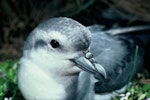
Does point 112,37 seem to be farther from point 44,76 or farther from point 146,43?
point 44,76

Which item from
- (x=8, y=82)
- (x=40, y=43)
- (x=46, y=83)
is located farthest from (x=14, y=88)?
(x=40, y=43)

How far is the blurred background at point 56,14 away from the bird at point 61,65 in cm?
157

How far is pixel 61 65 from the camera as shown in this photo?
3797 millimetres

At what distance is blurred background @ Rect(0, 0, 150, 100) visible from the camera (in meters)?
6.02

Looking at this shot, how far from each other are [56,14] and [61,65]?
8.54 feet

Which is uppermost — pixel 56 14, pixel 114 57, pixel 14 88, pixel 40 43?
pixel 56 14

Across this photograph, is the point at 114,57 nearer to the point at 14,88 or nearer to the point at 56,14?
the point at 14,88

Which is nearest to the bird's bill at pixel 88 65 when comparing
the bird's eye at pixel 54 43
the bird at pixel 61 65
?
the bird at pixel 61 65

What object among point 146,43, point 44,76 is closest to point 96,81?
point 44,76

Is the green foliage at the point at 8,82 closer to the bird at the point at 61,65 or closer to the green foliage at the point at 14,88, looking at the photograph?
the green foliage at the point at 14,88

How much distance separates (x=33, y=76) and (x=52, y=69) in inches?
8.3

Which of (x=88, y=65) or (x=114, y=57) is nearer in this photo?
(x=88, y=65)

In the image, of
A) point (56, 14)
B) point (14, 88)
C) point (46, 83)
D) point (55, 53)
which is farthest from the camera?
point (56, 14)

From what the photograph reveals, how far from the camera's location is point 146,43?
5527mm
